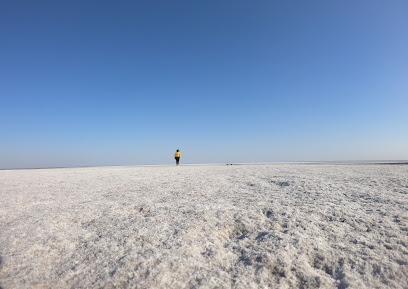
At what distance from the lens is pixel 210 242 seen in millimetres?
3086

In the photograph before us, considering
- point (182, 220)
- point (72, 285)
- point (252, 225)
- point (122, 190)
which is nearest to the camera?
→ point (72, 285)

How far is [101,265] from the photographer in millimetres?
2635

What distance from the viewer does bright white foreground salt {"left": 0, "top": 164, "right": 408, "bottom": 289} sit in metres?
2.36

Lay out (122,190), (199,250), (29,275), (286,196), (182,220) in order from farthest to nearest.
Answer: (122,190) → (286,196) → (182,220) → (199,250) → (29,275)

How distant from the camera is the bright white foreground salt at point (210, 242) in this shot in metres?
2.36

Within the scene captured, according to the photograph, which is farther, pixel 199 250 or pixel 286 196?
pixel 286 196

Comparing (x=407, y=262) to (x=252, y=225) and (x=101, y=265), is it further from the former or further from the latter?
(x=101, y=265)

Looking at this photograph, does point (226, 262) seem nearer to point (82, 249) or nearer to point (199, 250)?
point (199, 250)

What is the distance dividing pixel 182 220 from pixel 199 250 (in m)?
1.00

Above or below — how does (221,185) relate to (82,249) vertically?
above

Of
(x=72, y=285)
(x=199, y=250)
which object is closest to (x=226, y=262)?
(x=199, y=250)

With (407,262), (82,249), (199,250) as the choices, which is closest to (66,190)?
(82,249)

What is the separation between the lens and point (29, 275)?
2.47m

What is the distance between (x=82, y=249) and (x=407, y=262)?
3882 mm
